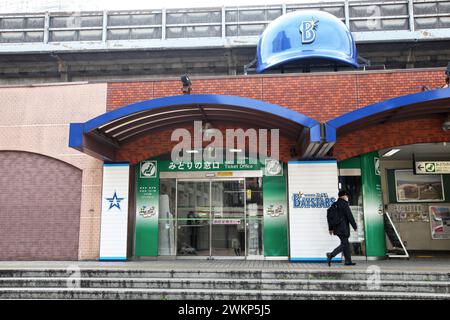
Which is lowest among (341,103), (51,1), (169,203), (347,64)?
(169,203)

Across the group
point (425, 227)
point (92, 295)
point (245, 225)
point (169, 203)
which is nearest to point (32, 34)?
point (169, 203)

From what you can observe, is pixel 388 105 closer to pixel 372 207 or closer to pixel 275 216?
pixel 372 207

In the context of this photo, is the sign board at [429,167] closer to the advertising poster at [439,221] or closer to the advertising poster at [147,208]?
the advertising poster at [439,221]

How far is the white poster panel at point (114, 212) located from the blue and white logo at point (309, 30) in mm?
6595

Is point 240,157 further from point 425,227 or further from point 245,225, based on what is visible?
point 425,227

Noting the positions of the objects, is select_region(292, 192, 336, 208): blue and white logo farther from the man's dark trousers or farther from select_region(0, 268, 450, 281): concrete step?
select_region(0, 268, 450, 281): concrete step

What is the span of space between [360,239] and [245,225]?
3006 millimetres

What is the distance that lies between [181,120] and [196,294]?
5.07 m


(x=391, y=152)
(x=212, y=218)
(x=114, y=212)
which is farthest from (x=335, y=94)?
(x=114, y=212)

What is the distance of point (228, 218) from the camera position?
11859 millimetres

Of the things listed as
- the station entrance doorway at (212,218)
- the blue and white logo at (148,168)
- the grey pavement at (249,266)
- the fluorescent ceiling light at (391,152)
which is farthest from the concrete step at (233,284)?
the fluorescent ceiling light at (391,152)

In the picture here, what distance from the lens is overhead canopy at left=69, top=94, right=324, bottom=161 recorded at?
9.70 metres

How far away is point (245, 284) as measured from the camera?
8062mm

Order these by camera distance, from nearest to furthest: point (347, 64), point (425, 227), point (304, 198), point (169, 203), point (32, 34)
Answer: point (304, 198) < point (169, 203) < point (347, 64) < point (425, 227) < point (32, 34)
